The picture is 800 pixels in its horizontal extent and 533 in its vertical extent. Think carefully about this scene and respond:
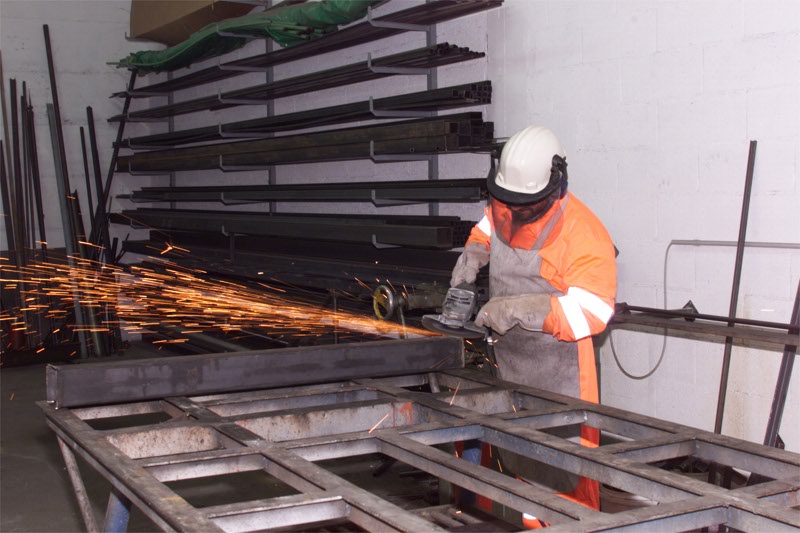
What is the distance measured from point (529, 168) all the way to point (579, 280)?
0.43m

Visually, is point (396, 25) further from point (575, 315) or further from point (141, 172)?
point (141, 172)

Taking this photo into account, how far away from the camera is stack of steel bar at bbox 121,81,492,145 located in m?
4.98

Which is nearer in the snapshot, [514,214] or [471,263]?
[514,214]

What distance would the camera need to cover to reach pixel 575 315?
2.97m

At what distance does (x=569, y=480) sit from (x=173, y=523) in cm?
165

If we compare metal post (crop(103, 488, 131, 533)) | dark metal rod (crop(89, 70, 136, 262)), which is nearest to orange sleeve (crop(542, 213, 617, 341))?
metal post (crop(103, 488, 131, 533))

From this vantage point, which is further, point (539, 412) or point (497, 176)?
point (497, 176)

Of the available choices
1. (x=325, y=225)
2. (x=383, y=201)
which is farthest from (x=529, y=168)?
(x=325, y=225)

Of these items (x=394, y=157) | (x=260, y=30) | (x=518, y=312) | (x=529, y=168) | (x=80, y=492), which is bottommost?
(x=80, y=492)

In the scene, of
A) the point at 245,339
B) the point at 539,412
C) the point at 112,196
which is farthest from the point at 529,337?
the point at 112,196

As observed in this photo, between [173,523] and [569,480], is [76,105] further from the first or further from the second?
[173,523]

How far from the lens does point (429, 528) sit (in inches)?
64.4

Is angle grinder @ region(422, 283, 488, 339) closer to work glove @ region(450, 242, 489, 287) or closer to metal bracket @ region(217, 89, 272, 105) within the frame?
work glove @ region(450, 242, 489, 287)

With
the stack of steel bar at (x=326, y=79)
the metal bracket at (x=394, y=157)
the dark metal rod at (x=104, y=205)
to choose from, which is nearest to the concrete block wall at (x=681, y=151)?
the stack of steel bar at (x=326, y=79)
